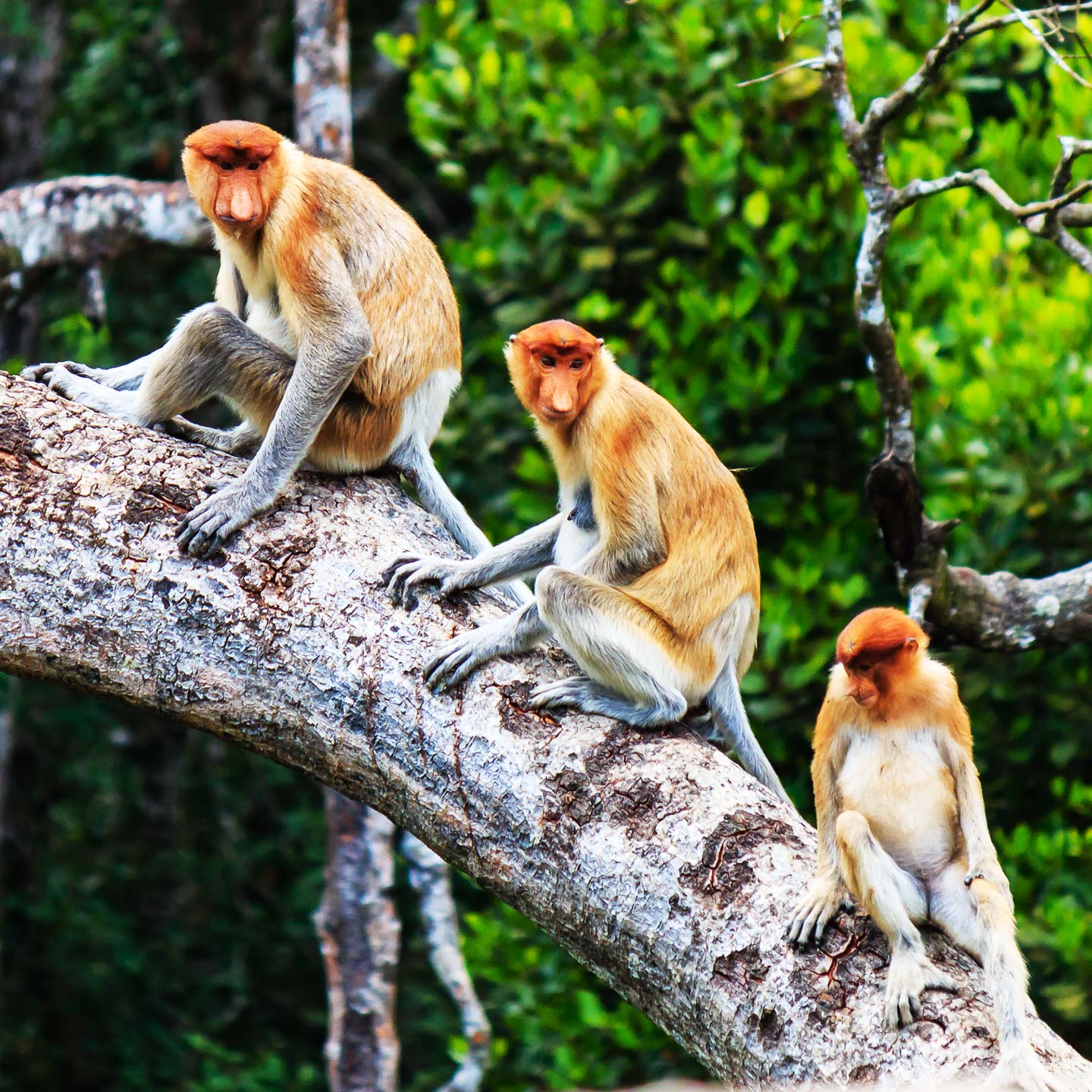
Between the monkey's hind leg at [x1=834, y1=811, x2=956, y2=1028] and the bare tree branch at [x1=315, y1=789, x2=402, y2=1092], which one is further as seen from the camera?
the bare tree branch at [x1=315, y1=789, x2=402, y2=1092]

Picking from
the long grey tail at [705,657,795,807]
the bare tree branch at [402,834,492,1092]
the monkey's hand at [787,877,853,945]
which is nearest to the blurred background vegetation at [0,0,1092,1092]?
the bare tree branch at [402,834,492,1092]

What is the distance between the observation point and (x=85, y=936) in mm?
7605

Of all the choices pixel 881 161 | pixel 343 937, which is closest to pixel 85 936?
pixel 343 937

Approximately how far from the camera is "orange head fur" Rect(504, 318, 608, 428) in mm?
3389

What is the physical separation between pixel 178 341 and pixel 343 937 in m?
2.31

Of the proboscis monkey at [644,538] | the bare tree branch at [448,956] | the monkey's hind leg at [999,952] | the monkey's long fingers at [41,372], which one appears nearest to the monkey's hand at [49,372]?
the monkey's long fingers at [41,372]

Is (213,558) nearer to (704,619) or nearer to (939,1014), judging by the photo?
(704,619)

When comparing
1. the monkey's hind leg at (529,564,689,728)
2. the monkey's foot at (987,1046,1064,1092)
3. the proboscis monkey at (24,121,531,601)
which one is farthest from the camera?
the proboscis monkey at (24,121,531,601)

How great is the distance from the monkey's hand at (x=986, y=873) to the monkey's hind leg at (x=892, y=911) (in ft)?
0.39

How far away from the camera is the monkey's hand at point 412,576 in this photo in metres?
3.04

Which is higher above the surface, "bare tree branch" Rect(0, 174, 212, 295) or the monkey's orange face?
"bare tree branch" Rect(0, 174, 212, 295)

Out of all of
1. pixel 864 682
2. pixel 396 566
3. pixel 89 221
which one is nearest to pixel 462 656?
pixel 396 566

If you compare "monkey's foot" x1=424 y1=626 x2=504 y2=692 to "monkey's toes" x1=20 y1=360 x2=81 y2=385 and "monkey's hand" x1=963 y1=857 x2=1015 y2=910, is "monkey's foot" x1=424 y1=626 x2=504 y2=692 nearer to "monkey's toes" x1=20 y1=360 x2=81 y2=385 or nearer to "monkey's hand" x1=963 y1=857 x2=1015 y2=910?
"monkey's hand" x1=963 y1=857 x2=1015 y2=910

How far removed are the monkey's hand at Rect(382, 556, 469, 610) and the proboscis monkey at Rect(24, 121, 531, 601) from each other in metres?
0.40
